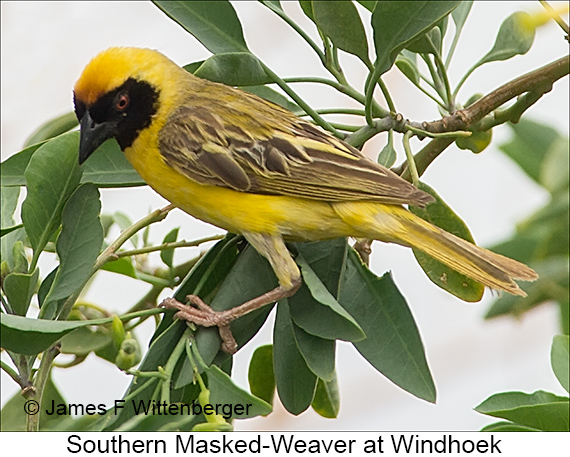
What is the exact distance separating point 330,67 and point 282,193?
40cm

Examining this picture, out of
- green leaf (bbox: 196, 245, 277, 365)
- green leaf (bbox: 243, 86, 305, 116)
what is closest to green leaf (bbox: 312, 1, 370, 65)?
green leaf (bbox: 243, 86, 305, 116)

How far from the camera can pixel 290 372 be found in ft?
6.76

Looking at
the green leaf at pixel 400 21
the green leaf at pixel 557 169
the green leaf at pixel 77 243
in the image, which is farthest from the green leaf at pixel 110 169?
the green leaf at pixel 557 169

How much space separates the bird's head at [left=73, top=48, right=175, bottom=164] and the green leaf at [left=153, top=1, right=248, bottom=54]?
0.40m

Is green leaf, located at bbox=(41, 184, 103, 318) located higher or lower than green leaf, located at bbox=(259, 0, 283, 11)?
lower

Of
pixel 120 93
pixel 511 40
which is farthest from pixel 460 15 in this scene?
pixel 120 93

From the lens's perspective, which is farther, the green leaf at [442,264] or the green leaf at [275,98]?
the green leaf at [275,98]

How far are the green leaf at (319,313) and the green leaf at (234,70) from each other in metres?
0.47

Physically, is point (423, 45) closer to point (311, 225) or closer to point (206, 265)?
point (311, 225)

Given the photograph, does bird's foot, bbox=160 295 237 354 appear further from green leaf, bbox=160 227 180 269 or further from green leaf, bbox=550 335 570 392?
green leaf, bbox=550 335 570 392

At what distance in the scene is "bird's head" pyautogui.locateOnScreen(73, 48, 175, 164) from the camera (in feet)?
7.69

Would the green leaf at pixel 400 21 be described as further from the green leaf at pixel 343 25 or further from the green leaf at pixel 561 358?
the green leaf at pixel 561 358

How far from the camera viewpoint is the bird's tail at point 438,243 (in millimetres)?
2152

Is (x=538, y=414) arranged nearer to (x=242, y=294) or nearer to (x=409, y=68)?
(x=242, y=294)
